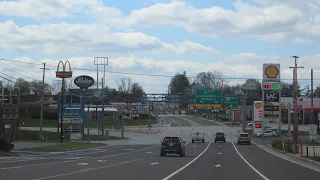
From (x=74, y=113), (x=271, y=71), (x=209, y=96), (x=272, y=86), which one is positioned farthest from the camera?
(x=271, y=71)

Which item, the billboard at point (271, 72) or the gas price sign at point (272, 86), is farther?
the billboard at point (271, 72)

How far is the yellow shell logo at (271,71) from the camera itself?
8306 centimetres

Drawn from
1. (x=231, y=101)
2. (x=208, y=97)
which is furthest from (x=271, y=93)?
(x=208, y=97)

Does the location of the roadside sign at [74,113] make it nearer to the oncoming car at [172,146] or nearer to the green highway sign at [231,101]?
the oncoming car at [172,146]

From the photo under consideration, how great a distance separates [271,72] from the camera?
83.4 m

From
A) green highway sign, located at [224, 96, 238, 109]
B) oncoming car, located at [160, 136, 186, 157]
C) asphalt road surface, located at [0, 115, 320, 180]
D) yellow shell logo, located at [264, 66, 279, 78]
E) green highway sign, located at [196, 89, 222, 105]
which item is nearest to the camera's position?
asphalt road surface, located at [0, 115, 320, 180]

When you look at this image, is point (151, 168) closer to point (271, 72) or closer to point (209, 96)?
point (209, 96)

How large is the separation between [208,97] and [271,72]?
1148cm

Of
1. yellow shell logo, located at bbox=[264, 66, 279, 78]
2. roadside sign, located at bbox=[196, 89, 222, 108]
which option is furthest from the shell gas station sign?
→ roadside sign, located at bbox=[196, 89, 222, 108]

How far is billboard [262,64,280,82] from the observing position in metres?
83.1

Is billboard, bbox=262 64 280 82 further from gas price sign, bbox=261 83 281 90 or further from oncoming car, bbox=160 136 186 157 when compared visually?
oncoming car, bbox=160 136 186 157

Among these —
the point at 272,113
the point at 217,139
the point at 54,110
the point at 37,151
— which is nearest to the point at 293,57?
the point at 217,139

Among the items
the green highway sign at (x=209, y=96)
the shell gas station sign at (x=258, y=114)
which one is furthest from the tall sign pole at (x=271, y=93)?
the green highway sign at (x=209, y=96)

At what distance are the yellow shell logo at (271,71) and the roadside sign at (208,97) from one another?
28.8 feet
